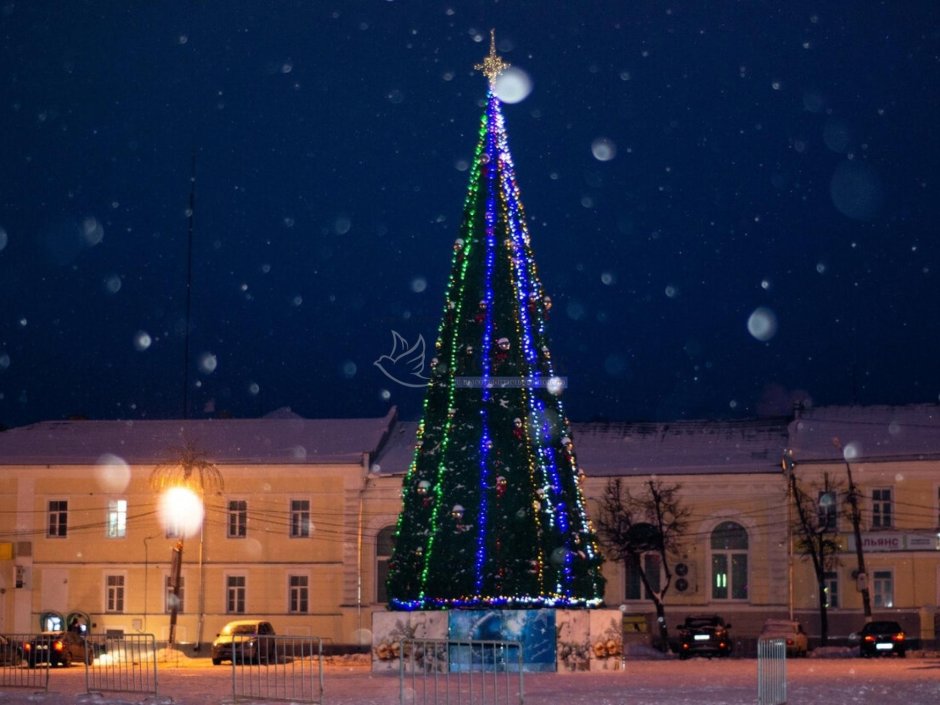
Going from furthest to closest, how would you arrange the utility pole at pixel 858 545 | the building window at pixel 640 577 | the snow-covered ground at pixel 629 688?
the building window at pixel 640 577 → the utility pole at pixel 858 545 → the snow-covered ground at pixel 629 688

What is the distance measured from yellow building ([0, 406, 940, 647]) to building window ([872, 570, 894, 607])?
0.16 ft

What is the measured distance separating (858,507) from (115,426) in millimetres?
29061

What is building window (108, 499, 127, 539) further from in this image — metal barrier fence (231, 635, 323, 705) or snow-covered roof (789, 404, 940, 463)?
metal barrier fence (231, 635, 323, 705)

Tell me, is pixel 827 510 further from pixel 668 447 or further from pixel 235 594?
pixel 235 594

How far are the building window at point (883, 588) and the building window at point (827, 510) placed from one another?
230 centimetres

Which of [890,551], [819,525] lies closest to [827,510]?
[819,525]

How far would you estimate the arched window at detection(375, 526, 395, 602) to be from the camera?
54219 millimetres

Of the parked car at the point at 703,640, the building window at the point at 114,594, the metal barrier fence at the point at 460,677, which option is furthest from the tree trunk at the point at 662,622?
the metal barrier fence at the point at 460,677

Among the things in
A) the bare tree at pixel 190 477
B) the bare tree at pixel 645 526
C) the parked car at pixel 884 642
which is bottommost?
the parked car at pixel 884 642

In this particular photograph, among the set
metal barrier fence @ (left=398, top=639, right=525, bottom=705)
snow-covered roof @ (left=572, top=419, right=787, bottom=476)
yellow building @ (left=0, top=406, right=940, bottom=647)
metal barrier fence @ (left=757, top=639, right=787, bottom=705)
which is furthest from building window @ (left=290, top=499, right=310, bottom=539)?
metal barrier fence @ (left=757, top=639, right=787, bottom=705)

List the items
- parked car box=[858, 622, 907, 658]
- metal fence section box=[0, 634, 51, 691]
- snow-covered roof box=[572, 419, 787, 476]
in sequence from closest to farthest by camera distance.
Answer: metal fence section box=[0, 634, 51, 691], parked car box=[858, 622, 907, 658], snow-covered roof box=[572, 419, 787, 476]

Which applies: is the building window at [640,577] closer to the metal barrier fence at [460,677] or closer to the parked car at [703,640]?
the parked car at [703,640]

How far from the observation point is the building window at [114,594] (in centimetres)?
5500

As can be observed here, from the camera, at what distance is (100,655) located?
2736cm
